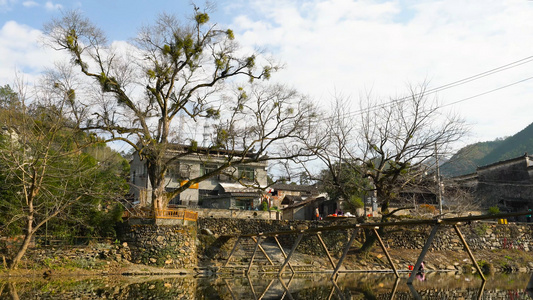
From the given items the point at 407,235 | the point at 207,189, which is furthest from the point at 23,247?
the point at 207,189

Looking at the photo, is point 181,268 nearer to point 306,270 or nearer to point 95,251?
point 95,251

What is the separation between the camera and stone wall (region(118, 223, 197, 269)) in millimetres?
21562

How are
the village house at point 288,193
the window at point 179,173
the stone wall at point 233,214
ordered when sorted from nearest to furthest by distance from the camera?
1. the stone wall at point 233,214
2. the window at point 179,173
3. the village house at point 288,193

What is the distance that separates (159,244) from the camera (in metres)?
21.8

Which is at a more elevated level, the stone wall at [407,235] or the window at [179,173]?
the window at [179,173]

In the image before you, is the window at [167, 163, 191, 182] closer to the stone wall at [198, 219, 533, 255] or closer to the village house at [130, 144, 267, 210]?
the village house at [130, 144, 267, 210]

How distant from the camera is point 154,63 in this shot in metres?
24.0

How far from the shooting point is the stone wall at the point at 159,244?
2156 cm

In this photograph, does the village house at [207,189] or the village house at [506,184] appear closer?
the village house at [207,189]

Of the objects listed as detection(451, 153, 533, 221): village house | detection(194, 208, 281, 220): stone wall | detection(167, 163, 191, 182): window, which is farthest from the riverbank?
detection(167, 163, 191, 182): window

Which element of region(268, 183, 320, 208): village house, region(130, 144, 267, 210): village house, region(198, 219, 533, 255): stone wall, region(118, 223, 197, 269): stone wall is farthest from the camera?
region(268, 183, 320, 208): village house

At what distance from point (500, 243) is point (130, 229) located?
77.4ft

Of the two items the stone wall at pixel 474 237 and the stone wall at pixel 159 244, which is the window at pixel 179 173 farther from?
the stone wall at pixel 474 237

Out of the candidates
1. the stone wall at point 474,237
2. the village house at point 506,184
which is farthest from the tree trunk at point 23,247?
the village house at point 506,184
